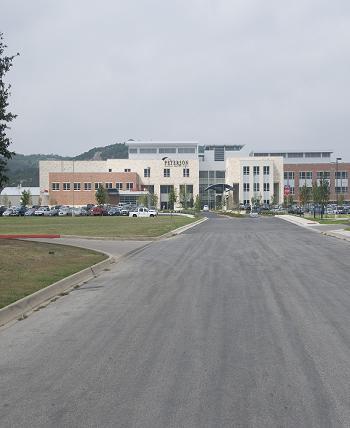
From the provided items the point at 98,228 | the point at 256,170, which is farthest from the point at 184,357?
the point at 256,170

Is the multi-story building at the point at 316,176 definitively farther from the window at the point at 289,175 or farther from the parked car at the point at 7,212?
the parked car at the point at 7,212

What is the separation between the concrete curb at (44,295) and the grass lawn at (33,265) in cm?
19

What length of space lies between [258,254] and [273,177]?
121943 mm

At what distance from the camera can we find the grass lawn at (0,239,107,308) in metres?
12.3

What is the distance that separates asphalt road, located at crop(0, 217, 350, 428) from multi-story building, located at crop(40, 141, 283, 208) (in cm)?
11796

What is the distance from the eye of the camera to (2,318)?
9.70 m

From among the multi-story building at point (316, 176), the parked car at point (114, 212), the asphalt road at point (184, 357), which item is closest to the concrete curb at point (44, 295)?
the asphalt road at point (184, 357)

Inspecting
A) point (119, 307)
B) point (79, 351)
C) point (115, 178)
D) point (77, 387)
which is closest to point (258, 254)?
point (119, 307)

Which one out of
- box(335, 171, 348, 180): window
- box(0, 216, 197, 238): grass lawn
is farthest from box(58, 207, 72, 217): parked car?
box(335, 171, 348, 180): window

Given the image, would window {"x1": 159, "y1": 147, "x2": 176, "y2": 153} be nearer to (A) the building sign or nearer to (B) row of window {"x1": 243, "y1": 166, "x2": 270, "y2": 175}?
(A) the building sign

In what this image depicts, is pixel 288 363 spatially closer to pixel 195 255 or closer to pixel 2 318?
pixel 2 318

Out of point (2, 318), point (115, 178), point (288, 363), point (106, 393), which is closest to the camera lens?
point (106, 393)

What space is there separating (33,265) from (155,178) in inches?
4923

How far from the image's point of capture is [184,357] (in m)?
7.19
